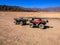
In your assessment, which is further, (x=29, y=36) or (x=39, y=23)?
(x=39, y=23)

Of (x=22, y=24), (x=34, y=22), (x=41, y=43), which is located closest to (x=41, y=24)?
(x=34, y=22)

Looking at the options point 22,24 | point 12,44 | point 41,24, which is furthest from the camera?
point 22,24

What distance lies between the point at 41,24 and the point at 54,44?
6.40 meters

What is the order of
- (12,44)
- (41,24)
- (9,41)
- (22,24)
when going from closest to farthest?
1. (12,44)
2. (9,41)
3. (41,24)
4. (22,24)

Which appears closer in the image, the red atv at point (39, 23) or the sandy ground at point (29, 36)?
the sandy ground at point (29, 36)

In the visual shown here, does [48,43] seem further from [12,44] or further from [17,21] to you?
[17,21]

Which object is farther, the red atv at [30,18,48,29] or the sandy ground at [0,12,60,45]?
the red atv at [30,18,48,29]

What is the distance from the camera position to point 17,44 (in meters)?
10.7

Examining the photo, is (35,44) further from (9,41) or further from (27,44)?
(9,41)

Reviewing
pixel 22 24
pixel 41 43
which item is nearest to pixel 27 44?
pixel 41 43

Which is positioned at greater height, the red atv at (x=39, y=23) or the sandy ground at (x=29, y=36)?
the red atv at (x=39, y=23)

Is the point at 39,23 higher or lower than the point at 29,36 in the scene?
higher

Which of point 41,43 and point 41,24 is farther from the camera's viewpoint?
point 41,24

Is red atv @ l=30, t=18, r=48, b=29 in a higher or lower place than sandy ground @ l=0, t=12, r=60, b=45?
higher
